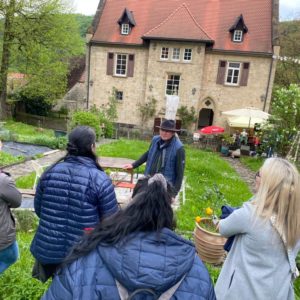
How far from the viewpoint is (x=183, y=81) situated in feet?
87.2

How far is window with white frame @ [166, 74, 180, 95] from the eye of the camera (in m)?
26.9

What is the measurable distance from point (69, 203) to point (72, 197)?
7 cm

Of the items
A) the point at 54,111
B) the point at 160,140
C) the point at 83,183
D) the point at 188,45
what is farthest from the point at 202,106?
the point at 83,183

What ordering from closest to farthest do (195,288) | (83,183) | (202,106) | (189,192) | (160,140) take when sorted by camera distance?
1. (195,288)
2. (83,183)
3. (160,140)
4. (189,192)
5. (202,106)

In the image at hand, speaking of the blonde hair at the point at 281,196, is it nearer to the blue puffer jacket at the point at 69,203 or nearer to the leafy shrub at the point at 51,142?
the blue puffer jacket at the point at 69,203

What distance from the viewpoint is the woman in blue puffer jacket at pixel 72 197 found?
10.0 feet

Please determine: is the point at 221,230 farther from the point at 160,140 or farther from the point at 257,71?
the point at 257,71

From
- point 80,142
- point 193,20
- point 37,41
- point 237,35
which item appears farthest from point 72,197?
point 37,41

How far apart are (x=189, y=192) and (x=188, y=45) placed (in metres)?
18.6

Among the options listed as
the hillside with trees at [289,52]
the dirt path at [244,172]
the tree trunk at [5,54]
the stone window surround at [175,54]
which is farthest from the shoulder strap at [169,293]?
the hillside with trees at [289,52]

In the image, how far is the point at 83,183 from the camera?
9.98 ft

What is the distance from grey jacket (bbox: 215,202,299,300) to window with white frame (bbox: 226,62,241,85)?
2476 centimetres

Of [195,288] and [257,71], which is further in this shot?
[257,71]

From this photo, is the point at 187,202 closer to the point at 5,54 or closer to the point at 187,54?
the point at 187,54
